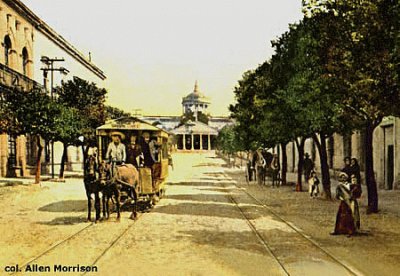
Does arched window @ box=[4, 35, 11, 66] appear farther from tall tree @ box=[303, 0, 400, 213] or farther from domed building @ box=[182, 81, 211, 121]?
domed building @ box=[182, 81, 211, 121]

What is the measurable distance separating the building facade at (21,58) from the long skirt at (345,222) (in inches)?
1098

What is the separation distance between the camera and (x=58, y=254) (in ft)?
31.1

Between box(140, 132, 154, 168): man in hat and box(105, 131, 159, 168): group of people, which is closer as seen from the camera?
box(105, 131, 159, 168): group of people

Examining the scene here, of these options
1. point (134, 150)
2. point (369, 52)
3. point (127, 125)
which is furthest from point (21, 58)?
point (369, 52)

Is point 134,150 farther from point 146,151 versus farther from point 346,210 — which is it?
point 346,210

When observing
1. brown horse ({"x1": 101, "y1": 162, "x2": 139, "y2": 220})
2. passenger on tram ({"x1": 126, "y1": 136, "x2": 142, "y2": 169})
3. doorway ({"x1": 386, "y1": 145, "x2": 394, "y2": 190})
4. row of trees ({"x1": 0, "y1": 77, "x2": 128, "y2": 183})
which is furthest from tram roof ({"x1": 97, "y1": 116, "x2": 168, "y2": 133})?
doorway ({"x1": 386, "y1": 145, "x2": 394, "y2": 190})

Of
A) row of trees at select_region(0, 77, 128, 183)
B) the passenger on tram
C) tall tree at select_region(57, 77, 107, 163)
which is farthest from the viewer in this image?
tall tree at select_region(57, 77, 107, 163)

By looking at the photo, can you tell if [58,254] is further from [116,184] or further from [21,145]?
[21,145]

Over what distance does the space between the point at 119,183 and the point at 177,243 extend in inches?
175

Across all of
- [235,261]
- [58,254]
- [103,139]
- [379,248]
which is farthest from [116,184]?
[379,248]

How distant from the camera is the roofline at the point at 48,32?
3906 centimetres

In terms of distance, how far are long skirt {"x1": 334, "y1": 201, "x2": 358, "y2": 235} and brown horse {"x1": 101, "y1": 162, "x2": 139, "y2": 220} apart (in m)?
6.03

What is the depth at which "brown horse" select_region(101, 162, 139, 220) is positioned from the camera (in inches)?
551

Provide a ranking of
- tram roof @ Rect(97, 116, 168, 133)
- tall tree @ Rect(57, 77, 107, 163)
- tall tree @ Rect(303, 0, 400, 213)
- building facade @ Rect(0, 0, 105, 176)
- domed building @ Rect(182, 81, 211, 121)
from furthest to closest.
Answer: domed building @ Rect(182, 81, 211, 121)
tall tree @ Rect(57, 77, 107, 163)
building facade @ Rect(0, 0, 105, 176)
tram roof @ Rect(97, 116, 168, 133)
tall tree @ Rect(303, 0, 400, 213)
